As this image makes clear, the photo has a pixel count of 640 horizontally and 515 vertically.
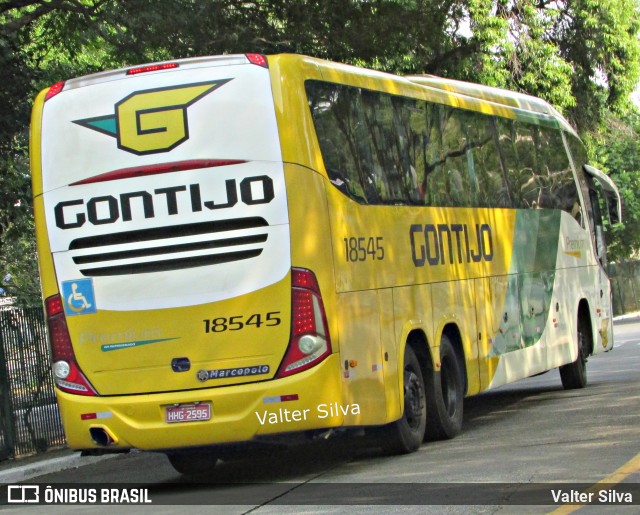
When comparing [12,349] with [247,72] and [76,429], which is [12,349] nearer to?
[76,429]

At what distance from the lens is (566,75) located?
89.1 ft

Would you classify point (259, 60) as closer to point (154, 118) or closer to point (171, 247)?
point (154, 118)

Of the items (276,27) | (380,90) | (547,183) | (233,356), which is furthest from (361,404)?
(276,27)

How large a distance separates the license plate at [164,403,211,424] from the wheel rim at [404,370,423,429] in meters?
2.35

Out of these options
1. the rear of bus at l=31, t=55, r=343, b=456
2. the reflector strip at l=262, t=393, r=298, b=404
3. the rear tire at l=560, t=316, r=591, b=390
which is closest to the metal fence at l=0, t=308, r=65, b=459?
the rear of bus at l=31, t=55, r=343, b=456

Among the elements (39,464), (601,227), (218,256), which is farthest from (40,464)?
(601,227)

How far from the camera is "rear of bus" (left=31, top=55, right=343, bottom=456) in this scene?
10234mm

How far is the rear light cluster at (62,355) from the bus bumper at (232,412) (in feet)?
0.91

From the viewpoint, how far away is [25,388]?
614 inches

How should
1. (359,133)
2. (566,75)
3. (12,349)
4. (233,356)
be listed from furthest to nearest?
(566,75) → (12,349) → (359,133) → (233,356)

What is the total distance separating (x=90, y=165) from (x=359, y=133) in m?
2.44

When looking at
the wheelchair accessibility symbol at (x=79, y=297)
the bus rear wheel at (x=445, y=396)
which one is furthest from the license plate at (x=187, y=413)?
the bus rear wheel at (x=445, y=396)

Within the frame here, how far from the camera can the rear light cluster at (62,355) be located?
1070 centimetres

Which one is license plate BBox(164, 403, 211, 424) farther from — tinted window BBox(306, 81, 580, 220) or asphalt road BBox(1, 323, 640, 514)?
tinted window BBox(306, 81, 580, 220)
